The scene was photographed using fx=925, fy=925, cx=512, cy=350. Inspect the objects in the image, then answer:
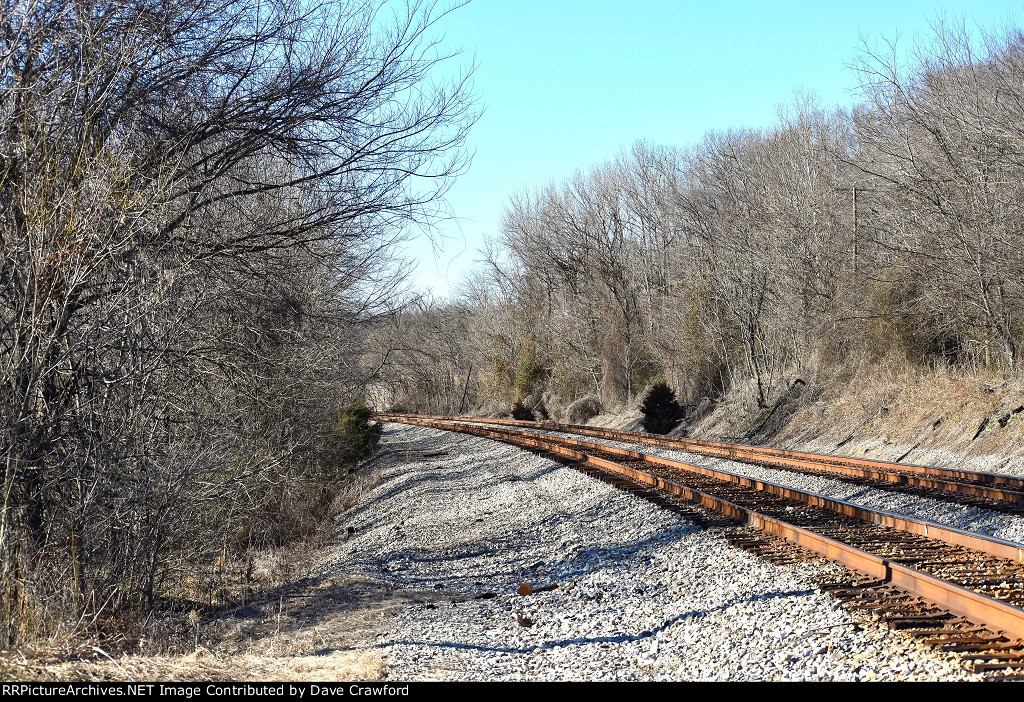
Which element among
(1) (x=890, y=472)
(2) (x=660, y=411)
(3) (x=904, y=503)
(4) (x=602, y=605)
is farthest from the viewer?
(2) (x=660, y=411)

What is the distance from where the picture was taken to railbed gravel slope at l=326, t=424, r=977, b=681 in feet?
19.0

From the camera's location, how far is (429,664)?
619 cm

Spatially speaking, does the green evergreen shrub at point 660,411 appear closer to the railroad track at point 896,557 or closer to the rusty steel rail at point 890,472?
the rusty steel rail at point 890,472

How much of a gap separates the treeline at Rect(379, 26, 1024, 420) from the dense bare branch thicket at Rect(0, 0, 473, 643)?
915 centimetres

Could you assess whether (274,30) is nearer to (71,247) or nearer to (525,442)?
(71,247)

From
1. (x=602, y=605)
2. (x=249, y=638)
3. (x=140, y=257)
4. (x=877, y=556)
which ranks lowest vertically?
(x=249, y=638)

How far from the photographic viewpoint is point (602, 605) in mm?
7844

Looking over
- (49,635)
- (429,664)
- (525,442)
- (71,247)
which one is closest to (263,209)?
(71,247)

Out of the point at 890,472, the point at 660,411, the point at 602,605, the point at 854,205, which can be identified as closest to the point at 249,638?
the point at 602,605

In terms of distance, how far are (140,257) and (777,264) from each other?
2512cm

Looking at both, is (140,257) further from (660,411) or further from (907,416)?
(660,411)

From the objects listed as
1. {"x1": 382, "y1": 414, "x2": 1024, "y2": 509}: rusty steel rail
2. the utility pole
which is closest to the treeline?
the utility pole

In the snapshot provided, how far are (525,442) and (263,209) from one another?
1497 centimetres

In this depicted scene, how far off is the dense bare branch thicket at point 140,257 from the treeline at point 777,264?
915cm
